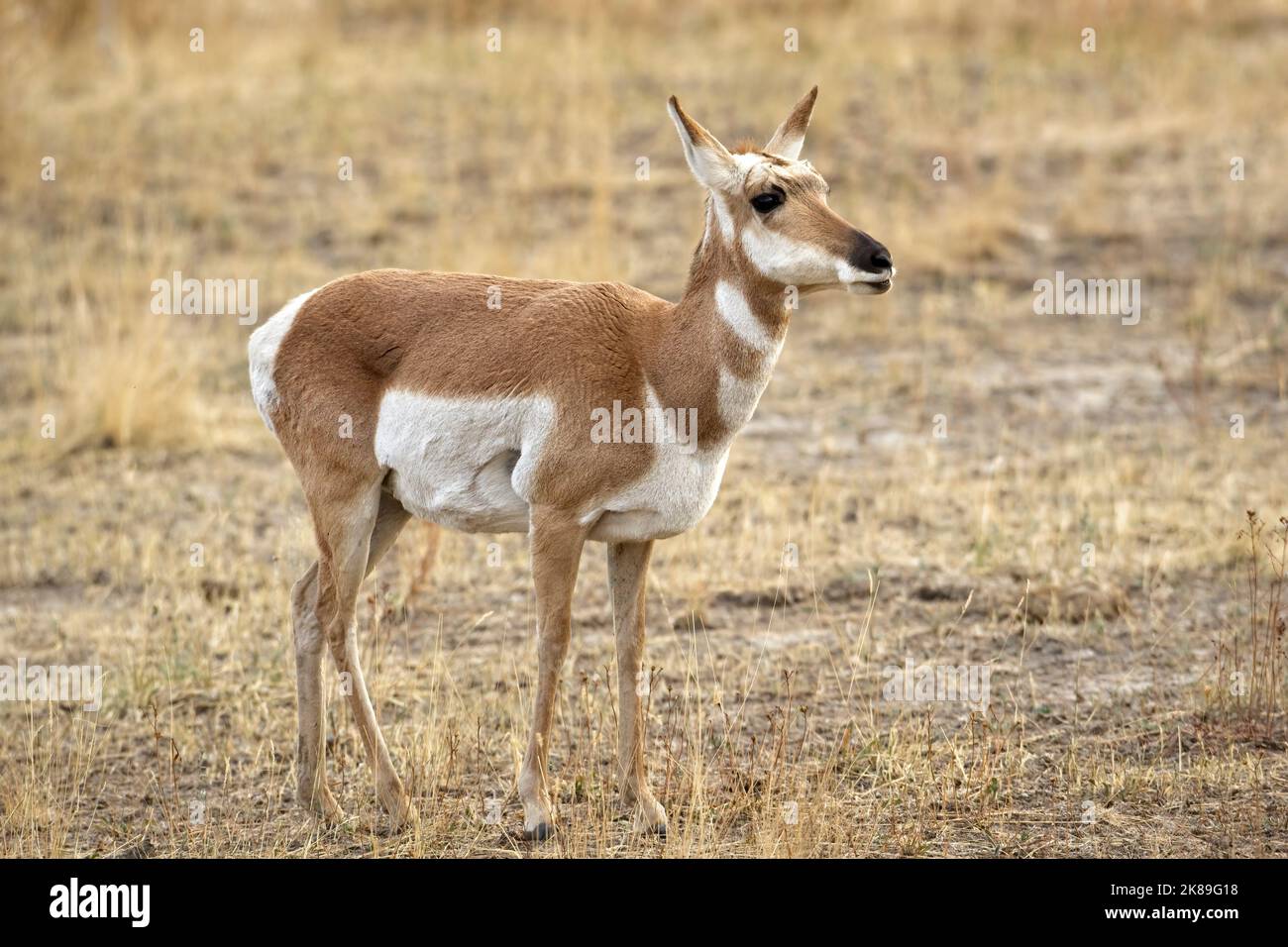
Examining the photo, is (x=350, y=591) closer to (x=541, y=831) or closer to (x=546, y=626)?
(x=546, y=626)

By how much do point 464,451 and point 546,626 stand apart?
732 mm

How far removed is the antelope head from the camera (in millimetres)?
5926

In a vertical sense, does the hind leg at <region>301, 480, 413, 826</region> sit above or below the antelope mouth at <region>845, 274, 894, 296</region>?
below

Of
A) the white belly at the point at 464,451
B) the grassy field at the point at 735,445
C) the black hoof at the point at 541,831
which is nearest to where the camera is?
the white belly at the point at 464,451

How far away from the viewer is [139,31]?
70.7 feet

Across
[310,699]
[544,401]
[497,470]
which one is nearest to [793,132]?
[544,401]

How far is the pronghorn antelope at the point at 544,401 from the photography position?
625cm

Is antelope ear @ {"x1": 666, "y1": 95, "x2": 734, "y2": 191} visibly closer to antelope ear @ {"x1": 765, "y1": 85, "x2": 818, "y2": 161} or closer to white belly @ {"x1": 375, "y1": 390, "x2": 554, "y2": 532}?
antelope ear @ {"x1": 765, "y1": 85, "x2": 818, "y2": 161}

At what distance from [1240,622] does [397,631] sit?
174 inches

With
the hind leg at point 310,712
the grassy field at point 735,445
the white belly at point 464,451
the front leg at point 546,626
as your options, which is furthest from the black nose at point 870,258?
the hind leg at point 310,712

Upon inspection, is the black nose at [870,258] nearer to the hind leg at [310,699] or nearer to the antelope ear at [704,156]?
the antelope ear at [704,156]

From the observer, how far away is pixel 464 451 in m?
6.46

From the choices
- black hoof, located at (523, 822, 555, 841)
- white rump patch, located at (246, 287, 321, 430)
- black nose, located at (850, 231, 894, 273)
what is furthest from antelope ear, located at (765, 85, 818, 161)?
black hoof, located at (523, 822, 555, 841)

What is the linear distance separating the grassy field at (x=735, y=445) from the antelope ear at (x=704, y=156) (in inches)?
84.5
